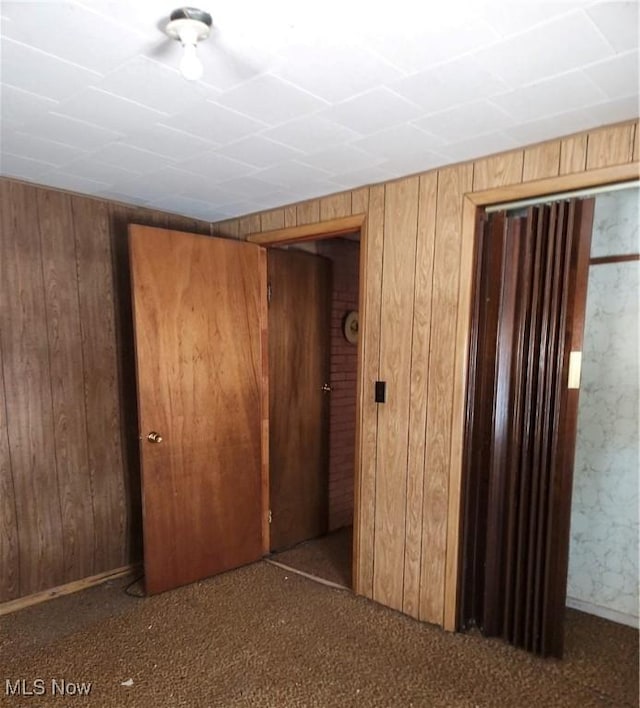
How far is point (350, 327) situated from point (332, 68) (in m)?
2.23

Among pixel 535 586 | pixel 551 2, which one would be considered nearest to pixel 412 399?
pixel 535 586

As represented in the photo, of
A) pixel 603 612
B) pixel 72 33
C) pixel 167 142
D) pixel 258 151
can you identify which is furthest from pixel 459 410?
pixel 72 33

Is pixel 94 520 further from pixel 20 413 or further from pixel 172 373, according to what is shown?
pixel 172 373

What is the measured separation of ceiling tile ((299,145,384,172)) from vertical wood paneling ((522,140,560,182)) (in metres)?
0.62

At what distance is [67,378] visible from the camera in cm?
256

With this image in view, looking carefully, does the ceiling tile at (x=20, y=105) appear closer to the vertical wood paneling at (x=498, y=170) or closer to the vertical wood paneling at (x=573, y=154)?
the vertical wood paneling at (x=498, y=170)

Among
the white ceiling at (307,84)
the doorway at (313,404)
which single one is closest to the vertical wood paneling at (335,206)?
the white ceiling at (307,84)

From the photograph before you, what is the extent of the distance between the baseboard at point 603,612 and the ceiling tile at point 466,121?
7.76ft

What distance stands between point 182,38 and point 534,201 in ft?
4.98

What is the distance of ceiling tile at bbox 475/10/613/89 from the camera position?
1.16 metres

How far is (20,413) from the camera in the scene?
2.39 metres

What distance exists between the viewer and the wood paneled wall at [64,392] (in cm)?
237

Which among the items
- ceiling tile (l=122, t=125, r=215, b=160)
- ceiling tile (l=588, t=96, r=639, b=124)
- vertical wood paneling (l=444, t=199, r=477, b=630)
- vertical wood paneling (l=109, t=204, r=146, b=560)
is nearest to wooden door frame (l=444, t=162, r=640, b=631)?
vertical wood paneling (l=444, t=199, r=477, b=630)

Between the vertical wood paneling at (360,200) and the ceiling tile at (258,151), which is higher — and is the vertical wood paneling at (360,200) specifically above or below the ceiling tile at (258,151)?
below
